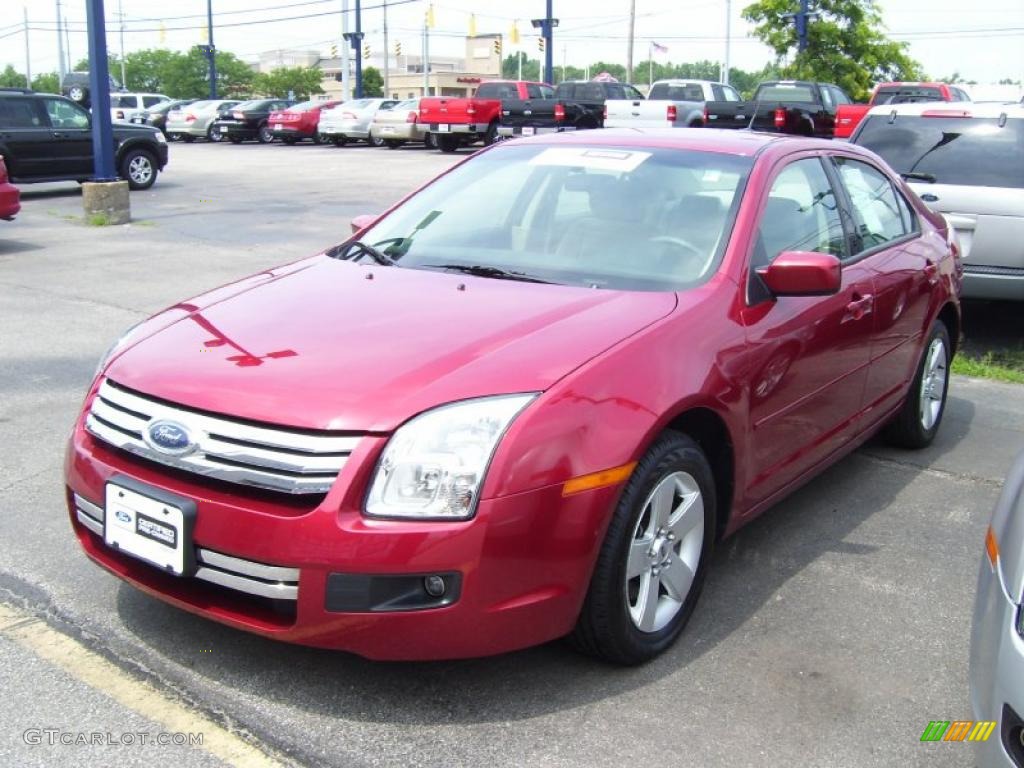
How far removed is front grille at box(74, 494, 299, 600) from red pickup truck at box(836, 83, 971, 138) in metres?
18.5

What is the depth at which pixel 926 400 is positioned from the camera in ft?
18.1

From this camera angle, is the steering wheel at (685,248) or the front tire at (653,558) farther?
the steering wheel at (685,248)

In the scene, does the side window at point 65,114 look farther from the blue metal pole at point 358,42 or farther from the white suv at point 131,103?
the blue metal pole at point 358,42

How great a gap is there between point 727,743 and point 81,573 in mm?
A: 2292

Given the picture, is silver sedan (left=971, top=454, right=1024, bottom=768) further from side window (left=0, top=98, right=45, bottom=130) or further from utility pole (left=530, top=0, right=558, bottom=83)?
utility pole (left=530, top=0, right=558, bottom=83)

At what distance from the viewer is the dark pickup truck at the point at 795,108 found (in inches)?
884

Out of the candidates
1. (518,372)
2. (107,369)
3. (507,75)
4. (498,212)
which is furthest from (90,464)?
(507,75)

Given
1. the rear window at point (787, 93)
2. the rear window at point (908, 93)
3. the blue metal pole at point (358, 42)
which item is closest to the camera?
the rear window at point (908, 93)

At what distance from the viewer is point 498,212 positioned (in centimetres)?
431

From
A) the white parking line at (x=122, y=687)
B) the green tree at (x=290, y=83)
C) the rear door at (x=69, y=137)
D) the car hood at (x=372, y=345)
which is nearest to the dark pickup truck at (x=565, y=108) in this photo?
the rear door at (x=69, y=137)

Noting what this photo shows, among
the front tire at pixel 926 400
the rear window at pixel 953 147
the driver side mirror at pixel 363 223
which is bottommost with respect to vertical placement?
the front tire at pixel 926 400

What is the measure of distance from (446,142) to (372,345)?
27174 mm

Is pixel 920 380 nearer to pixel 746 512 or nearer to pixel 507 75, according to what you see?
pixel 746 512

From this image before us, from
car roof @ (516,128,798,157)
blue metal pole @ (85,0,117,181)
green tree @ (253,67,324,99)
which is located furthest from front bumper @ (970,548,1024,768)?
green tree @ (253,67,324,99)
